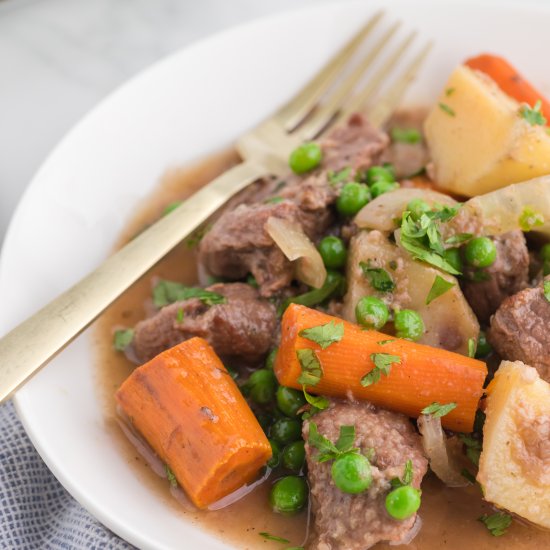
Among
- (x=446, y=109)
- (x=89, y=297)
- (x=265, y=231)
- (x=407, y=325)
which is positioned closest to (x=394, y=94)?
(x=446, y=109)

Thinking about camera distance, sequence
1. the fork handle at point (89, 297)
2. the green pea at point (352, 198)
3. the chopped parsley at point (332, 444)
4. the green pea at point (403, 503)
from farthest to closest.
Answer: the green pea at point (352, 198) < the fork handle at point (89, 297) < the chopped parsley at point (332, 444) < the green pea at point (403, 503)

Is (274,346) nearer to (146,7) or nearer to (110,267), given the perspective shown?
(110,267)

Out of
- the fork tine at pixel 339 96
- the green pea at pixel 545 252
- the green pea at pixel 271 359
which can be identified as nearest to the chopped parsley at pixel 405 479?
the green pea at pixel 271 359

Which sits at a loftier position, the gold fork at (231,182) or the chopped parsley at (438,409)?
the gold fork at (231,182)

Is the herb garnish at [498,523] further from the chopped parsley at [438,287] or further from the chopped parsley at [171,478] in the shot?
the chopped parsley at [171,478]

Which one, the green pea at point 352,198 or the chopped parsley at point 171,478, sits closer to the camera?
the chopped parsley at point 171,478

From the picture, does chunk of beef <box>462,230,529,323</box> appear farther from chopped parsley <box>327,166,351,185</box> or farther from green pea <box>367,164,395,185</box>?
chopped parsley <box>327,166,351,185</box>
